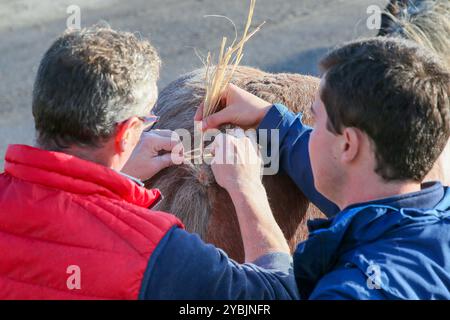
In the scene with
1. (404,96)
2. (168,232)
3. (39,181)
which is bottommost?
(168,232)

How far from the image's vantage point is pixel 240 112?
2.52 meters

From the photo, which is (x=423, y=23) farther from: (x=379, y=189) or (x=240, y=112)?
(x=379, y=189)

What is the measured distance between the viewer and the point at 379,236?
1.85 metres

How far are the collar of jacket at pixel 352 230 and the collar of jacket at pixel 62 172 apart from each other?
48cm

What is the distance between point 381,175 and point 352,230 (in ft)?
0.51

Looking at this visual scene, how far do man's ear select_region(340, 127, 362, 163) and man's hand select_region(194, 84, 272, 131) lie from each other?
0.62 m

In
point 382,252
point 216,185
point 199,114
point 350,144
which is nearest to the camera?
point 382,252

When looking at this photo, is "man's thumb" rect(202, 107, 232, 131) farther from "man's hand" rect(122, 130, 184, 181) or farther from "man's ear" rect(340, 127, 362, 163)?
"man's ear" rect(340, 127, 362, 163)

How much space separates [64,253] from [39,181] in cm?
18

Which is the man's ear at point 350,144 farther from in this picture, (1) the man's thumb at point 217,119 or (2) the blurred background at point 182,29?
(2) the blurred background at point 182,29

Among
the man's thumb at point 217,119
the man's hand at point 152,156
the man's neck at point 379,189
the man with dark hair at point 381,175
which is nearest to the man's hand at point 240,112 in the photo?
the man's thumb at point 217,119

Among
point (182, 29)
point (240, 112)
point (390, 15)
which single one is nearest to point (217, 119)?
point (240, 112)

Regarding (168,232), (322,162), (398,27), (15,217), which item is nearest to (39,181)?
(15,217)
